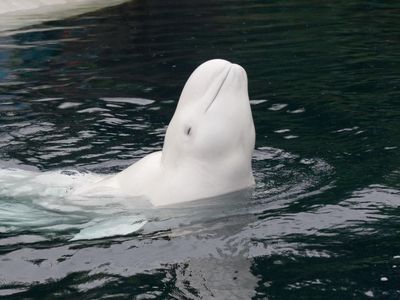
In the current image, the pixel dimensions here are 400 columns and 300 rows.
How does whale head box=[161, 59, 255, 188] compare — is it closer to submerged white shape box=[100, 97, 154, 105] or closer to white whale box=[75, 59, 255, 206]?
white whale box=[75, 59, 255, 206]

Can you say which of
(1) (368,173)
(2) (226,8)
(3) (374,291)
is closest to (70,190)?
(1) (368,173)

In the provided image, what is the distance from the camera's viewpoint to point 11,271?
6.80 m

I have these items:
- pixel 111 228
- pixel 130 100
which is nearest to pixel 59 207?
pixel 111 228

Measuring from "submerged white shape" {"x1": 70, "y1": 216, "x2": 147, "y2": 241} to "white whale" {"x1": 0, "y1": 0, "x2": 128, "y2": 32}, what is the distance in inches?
432

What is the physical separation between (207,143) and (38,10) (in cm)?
1316

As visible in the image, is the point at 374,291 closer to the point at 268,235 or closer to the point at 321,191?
the point at 268,235

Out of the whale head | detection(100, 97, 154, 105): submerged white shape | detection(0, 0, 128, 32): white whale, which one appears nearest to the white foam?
the whale head

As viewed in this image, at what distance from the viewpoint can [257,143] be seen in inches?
395

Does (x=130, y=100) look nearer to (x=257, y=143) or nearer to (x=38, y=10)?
(x=257, y=143)

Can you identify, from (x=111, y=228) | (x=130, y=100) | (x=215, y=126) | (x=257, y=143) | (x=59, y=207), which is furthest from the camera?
(x=130, y=100)

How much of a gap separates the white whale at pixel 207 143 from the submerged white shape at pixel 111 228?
359 millimetres

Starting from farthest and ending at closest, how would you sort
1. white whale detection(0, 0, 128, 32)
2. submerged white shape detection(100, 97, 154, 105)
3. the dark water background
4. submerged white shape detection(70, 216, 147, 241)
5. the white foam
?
white whale detection(0, 0, 128, 32) < submerged white shape detection(100, 97, 154, 105) < the white foam < submerged white shape detection(70, 216, 147, 241) < the dark water background

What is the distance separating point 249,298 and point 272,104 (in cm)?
569

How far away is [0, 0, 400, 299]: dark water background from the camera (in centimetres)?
658
